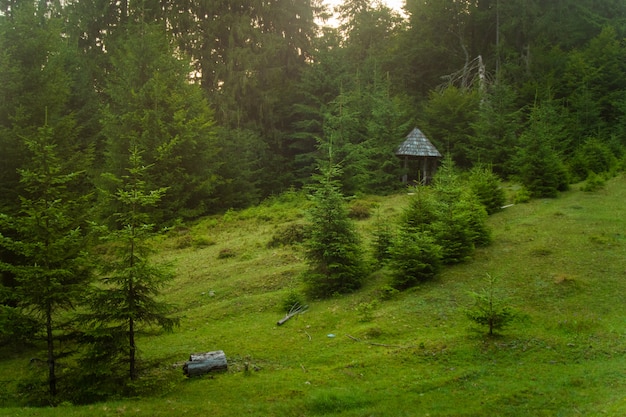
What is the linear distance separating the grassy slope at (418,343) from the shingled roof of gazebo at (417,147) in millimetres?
12447

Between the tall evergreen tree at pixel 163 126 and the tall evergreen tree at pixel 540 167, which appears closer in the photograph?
the tall evergreen tree at pixel 540 167

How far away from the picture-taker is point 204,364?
9883 millimetres

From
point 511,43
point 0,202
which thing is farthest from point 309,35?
point 0,202

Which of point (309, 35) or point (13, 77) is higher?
point (309, 35)

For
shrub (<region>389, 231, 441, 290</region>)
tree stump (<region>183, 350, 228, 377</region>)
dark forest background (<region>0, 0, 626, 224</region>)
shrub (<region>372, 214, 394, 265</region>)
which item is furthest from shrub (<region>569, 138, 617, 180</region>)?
tree stump (<region>183, 350, 228, 377</region>)

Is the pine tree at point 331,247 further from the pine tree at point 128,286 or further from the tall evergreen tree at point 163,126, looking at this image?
the tall evergreen tree at point 163,126

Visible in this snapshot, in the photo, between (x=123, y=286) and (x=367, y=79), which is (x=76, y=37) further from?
(x=123, y=286)

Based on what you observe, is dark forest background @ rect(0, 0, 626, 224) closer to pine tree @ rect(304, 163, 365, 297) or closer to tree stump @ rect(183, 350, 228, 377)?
pine tree @ rect(304, 163, 365, 297)

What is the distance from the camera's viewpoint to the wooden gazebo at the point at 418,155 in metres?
29.5

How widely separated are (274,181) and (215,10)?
11787 mm

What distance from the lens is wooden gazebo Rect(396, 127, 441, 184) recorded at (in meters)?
29.5

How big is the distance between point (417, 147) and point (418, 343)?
2045 cm

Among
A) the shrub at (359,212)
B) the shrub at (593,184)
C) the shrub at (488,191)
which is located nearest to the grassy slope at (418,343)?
the shrub at (488,191)

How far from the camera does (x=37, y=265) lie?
9.30 m
